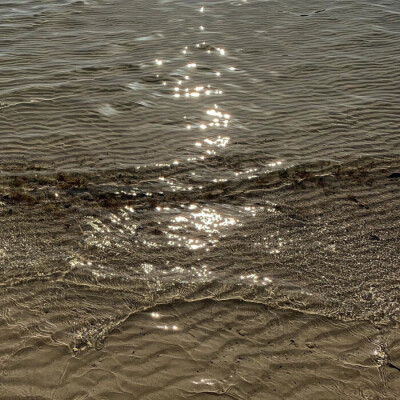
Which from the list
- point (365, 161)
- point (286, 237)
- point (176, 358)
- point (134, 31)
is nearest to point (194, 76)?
point (134, 31)

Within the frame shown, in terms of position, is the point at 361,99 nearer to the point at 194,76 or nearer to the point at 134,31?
the point at 194,76

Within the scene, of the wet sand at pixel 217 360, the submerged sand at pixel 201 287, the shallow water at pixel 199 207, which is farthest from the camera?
the shallow water at pixel 199 207

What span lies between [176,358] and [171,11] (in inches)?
430

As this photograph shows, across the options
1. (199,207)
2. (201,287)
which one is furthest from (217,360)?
(199,207)

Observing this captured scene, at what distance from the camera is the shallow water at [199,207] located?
4.31 m

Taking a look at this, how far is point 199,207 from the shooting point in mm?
6238

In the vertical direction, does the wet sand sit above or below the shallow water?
below

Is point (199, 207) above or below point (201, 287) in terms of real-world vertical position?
above

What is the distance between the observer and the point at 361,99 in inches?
350

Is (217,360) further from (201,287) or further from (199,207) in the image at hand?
(199,207)

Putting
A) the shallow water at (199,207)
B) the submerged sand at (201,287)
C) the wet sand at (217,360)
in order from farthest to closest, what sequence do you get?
the shallow water at (199,207)
the submerged sand at (201,287)
the wet sand at (217,360)

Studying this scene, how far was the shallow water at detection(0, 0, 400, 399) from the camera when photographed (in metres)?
4.31

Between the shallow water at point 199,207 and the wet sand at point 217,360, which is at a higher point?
the shallow water at point 199,207

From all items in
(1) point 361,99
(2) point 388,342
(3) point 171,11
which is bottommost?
(2) point 388,342
